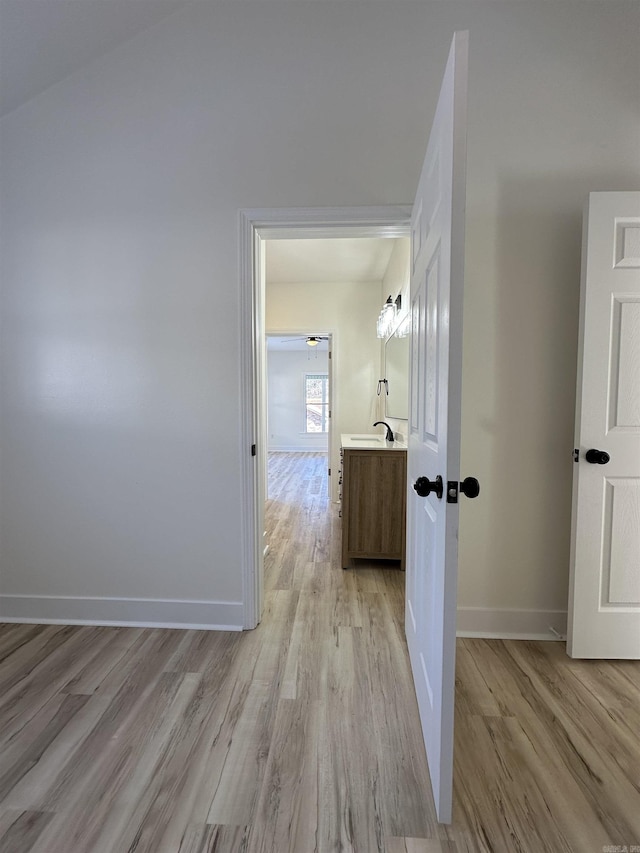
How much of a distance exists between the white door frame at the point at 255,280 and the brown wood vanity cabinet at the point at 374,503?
32.0 inches

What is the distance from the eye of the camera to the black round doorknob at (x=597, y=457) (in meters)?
1.62

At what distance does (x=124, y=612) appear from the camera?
6.46ft

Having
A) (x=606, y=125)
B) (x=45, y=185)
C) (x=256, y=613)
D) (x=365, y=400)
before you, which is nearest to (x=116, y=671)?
(x=256, y=613)

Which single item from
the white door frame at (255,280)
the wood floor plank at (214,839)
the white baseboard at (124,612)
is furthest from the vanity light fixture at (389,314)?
the wood floor plank at (214,839)

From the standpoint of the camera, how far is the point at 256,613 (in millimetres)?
1936

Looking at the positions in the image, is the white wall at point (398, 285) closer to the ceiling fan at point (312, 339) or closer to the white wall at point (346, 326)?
the white wall at point (346, 326)

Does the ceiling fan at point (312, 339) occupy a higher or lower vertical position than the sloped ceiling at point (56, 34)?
lower

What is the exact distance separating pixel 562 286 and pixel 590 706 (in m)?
1.75

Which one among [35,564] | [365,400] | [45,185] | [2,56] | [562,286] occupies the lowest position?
[35,564]

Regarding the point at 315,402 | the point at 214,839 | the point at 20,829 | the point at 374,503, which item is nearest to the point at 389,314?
the point at 374,503

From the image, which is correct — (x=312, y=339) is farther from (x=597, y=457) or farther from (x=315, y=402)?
(x=597, y=457)

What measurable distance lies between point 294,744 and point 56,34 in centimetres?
299

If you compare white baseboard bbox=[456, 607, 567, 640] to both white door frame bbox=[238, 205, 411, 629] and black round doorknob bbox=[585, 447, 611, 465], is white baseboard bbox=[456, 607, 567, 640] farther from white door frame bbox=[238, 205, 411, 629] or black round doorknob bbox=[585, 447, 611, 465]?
white door frame bbox=[238, 205, 411, 629]

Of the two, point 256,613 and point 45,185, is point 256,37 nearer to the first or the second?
point 45,185
